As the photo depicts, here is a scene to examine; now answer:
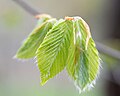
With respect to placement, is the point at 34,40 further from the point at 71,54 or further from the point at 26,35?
the point at 26,35

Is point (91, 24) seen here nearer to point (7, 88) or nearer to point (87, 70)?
point (7, 88)

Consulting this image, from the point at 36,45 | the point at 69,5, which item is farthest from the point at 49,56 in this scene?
the point at 69,5

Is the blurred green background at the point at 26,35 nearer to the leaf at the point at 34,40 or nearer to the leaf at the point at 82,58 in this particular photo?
the leaf at the point at 34,40

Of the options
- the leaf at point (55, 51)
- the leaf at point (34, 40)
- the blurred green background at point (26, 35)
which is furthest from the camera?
the blurred green background at point (26, 35)

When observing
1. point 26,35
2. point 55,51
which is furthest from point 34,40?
point 26,35

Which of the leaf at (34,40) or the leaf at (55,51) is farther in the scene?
the leaf at (34,40)

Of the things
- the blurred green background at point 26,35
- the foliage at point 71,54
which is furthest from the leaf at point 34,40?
the blurred green background at point 26,35
